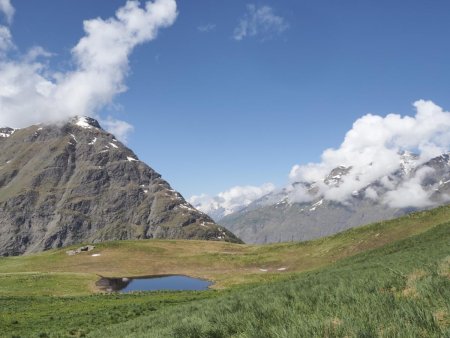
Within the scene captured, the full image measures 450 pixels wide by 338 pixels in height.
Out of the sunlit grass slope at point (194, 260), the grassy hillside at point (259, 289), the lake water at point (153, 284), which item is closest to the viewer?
the grassy hillside at point (259, 289)

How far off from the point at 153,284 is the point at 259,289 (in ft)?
179

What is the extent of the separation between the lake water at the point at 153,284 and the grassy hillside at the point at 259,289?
2.75 m

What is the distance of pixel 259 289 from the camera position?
32875 mm

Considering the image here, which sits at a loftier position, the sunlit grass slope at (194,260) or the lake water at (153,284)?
the sunlit grass slope at (194,260)

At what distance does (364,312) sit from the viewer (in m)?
8.64

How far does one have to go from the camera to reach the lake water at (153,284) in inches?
2996

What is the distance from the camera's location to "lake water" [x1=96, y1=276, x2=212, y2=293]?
250 feet

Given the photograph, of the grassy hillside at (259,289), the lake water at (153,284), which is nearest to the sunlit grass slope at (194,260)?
the grassy hillside at (259,289)

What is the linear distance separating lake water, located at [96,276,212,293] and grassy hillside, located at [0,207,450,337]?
9.01 ft

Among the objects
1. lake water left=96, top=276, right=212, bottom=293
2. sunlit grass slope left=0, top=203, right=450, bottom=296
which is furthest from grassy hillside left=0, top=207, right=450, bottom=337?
lake water left=96, top=276, right=212, bottom=293

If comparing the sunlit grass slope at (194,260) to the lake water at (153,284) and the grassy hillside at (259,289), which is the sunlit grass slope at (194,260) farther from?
the lake water at (153,284)

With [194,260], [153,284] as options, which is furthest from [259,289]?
[194,260]

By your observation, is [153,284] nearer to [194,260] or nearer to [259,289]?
[194,260]

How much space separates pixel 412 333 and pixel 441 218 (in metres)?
75.0
